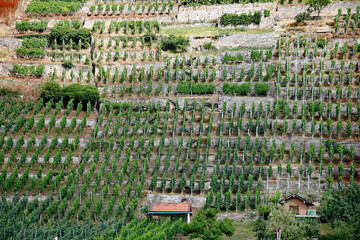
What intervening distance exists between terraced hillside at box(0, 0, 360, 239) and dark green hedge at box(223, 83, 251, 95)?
176 mm

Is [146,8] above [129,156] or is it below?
above

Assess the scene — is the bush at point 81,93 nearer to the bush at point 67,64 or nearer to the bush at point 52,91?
the bush at point 52,91

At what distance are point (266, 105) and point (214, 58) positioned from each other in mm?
7643

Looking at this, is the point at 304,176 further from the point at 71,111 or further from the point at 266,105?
the point at 71,111

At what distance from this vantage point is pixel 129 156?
176 ft

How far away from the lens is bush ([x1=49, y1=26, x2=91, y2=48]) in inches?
2579

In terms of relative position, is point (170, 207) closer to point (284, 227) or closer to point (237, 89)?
point (284, 227)

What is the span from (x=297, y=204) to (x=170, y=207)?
912 cm

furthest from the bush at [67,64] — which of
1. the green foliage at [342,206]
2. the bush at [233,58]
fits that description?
the green foliage at [342,206]

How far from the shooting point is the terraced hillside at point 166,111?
49812 millimetres

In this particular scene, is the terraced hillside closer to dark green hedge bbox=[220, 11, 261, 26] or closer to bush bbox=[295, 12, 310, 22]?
dark green hedge bbox=[220, 11, 261, 26]

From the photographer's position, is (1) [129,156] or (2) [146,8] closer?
(1) [129,156]

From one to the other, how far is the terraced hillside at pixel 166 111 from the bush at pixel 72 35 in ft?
0.46

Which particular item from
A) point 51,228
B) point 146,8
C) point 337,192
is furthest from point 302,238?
point 146,8
